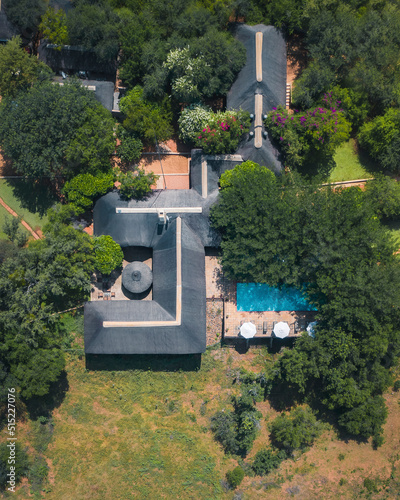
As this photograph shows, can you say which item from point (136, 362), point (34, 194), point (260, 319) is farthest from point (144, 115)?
point (136, 362)

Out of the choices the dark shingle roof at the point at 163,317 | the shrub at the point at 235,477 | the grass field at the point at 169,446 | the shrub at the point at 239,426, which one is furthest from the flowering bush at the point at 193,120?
the shrub at the point at 235,477

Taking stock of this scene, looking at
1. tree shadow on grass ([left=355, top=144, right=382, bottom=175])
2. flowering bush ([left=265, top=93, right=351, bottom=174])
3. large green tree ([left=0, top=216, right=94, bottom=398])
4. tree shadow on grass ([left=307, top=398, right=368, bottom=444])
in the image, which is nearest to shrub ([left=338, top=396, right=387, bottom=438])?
tree shadow on grass ([left=307, top=398, right=368, bottom=444])

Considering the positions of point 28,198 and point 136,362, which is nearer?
point 136,362

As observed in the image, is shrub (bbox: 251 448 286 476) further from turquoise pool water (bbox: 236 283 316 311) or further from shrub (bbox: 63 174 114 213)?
shrub (bbox: 63 174 114 213)

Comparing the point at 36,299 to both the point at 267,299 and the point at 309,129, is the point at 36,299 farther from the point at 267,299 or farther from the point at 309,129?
the point at 309,129

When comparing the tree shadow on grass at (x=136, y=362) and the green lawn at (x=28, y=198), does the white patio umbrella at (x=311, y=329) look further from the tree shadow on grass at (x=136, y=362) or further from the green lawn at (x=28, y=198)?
the green lawn at (x=28, y=198)

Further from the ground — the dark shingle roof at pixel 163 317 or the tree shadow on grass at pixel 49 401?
the dark shingle roof at pixel 163 317
